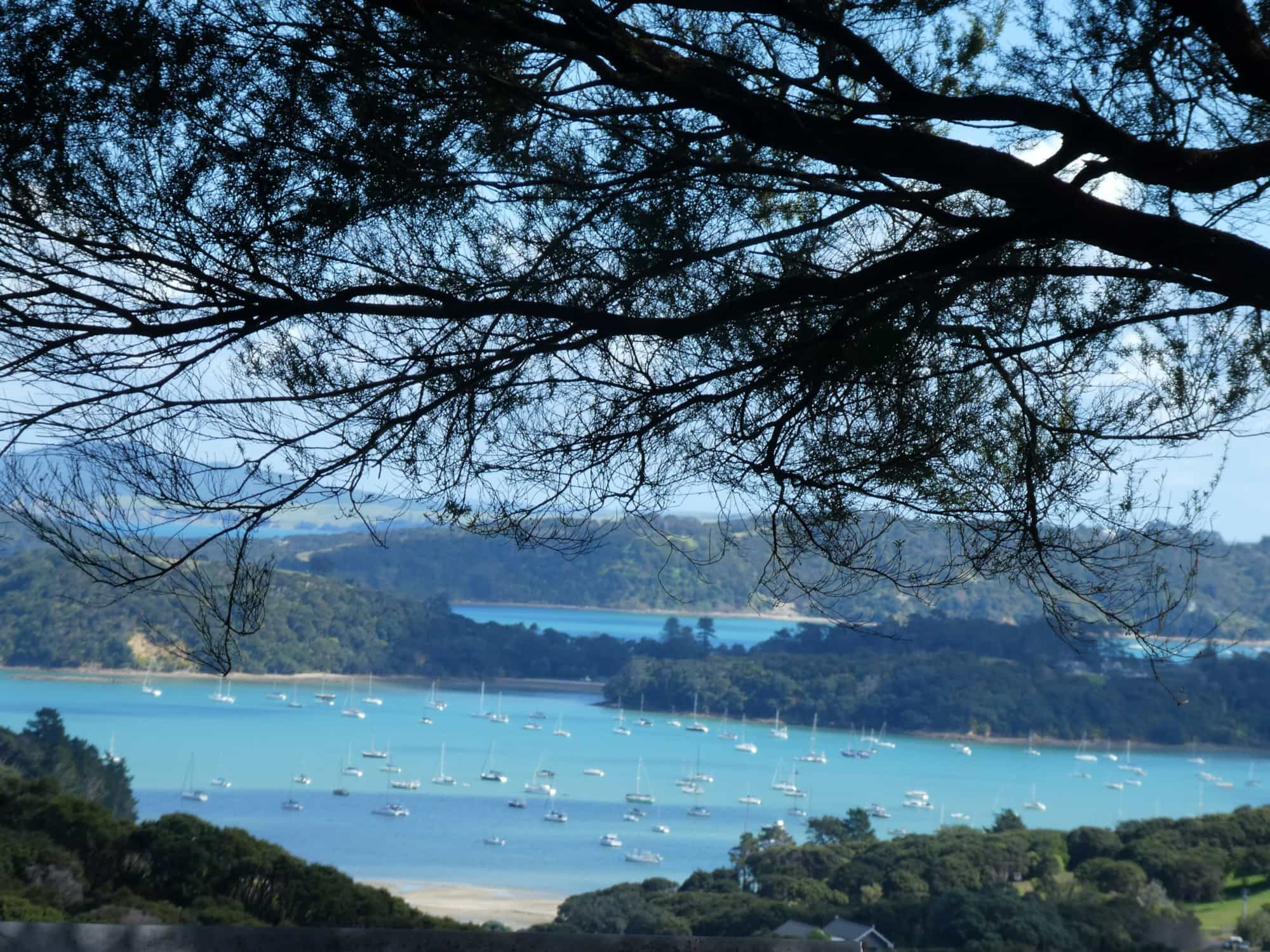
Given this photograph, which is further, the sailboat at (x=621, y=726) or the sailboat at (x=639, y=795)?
the sailboat at (x=621, y=726)

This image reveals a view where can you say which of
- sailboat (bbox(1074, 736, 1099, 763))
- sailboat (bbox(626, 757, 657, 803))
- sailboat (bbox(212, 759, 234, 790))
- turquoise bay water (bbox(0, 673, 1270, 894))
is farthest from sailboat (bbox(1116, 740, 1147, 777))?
sailboat (bbox(212, 759, 234, 790))

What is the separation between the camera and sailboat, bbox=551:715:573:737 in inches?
1156

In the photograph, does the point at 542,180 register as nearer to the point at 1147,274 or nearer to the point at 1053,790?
the point at 1147,274

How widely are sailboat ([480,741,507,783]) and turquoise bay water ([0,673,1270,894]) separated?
0.15 metres

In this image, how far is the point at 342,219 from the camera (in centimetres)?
236

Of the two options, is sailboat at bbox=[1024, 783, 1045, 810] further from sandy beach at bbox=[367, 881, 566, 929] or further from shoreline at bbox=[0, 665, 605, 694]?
sandy beach at bbox=[367, 881, 566, 929]

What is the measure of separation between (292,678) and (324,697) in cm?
237

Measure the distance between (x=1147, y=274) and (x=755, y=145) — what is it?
763mm

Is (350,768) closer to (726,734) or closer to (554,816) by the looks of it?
(554,816)

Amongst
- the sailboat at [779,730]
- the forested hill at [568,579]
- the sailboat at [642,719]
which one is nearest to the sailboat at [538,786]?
the sailboat at [642,719]

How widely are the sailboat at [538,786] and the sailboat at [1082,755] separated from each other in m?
11.1

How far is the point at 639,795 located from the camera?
25.1 m

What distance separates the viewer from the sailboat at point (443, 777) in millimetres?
26484

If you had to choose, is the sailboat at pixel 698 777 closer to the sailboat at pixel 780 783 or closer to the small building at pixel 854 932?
the sailboat at pixel 780 783
